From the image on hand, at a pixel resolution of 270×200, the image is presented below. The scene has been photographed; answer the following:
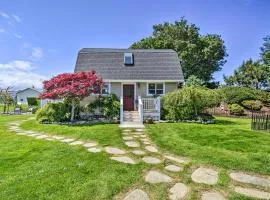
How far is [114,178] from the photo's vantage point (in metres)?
4.98

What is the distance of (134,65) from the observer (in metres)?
19.5

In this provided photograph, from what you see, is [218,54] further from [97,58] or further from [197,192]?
[197,192]

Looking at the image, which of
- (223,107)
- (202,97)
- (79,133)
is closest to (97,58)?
(202,97)

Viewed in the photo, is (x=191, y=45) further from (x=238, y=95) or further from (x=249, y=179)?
(x=249, y=179)

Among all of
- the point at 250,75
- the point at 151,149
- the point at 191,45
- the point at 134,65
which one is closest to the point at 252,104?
the point at 191,45

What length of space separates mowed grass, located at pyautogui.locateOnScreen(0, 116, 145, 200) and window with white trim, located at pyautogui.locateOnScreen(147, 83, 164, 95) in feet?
38.6

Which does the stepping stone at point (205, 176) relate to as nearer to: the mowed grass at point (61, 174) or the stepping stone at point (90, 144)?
the mowed grass at point (61, 174)

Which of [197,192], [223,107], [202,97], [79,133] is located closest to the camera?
[197,192]

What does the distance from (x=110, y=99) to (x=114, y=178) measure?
1121 cm

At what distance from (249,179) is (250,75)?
37.7m

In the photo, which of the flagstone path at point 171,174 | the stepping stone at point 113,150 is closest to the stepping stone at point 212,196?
the flagstone path at point 171,174

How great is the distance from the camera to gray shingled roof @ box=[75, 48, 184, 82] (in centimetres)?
1847

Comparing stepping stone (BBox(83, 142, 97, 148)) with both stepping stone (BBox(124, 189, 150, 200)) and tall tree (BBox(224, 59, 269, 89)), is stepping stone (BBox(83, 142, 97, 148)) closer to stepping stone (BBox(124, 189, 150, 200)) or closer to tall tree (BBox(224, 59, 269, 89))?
stepping stone (BBox(124, 189, 150, 200))

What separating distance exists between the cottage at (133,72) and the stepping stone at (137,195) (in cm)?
1259
